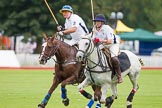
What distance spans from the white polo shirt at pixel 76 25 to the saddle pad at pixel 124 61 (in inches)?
44.4

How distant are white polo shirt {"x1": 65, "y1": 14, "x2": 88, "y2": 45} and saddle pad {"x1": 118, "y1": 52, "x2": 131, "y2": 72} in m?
1.13

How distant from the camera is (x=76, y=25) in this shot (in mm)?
17172

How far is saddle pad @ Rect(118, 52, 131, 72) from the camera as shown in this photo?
16.8m

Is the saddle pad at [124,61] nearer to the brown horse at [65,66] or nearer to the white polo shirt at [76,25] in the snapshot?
the brown horse at [65,66]

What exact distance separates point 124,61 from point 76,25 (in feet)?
4.96

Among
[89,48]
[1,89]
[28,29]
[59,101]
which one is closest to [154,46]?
[28,29]

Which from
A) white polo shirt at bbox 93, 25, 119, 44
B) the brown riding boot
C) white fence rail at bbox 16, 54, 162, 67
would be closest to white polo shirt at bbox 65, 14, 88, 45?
white polo shirt at bbox 93, 25, 119, 44

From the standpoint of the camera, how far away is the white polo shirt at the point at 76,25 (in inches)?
679

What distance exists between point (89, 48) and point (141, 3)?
5079cm

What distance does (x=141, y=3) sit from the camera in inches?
2581

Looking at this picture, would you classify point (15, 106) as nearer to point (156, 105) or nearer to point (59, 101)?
point (59, 101)

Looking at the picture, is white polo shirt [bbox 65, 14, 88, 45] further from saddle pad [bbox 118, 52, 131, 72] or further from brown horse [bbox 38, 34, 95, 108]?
saddle pad [bbox 118, 52, 131, 72]

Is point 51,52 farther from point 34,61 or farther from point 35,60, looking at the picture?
point 34,61

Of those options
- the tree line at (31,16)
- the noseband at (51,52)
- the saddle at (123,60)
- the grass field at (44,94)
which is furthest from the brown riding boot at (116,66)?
the tree line at (31,16)
